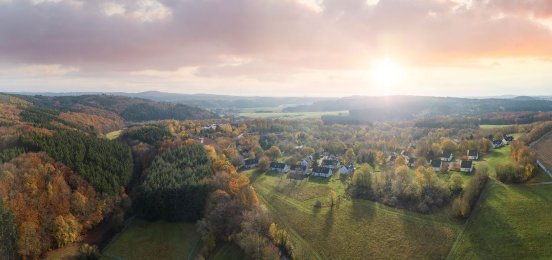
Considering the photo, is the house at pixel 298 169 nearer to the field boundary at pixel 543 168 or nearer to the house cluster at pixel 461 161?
the house cluster at pixel 461 161

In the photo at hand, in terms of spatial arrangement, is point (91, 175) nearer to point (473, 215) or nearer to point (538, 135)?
A: point (473, 215)

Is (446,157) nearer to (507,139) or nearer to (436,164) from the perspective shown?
(436,164)

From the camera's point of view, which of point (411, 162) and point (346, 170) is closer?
point (346, 170)

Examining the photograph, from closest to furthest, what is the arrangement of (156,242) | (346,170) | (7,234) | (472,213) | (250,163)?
1. (7,234)
2. (156,242)
3. (472,213)
4. (346,170)
5. (250,163)

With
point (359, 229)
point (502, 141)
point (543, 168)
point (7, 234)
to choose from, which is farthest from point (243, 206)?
point (502, 141)

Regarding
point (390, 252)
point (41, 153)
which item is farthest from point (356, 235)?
point (41, 153)

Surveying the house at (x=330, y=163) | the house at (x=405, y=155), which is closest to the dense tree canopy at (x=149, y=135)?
the house at (x=330, y=163)

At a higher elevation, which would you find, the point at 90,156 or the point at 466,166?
the point at 90,156
